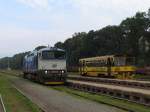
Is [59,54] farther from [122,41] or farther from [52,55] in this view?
[122,41]

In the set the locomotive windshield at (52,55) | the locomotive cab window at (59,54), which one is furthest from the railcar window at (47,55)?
the locomotive cab window at (59,54)

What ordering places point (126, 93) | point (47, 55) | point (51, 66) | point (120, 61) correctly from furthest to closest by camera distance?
point (120, 61)
point (47, 55)
point (51, 66)
point (126, 93)

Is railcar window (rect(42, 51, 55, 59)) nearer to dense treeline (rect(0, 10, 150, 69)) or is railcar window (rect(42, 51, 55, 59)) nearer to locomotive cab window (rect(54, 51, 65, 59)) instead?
locomotive cab window (rect(54, 51, 65, 59))

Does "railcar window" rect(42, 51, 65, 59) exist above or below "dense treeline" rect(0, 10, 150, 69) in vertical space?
below

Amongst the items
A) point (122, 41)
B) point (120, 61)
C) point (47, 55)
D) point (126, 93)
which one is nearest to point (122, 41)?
point (122, 41)

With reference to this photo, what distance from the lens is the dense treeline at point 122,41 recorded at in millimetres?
102894

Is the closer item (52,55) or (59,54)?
(52,55)

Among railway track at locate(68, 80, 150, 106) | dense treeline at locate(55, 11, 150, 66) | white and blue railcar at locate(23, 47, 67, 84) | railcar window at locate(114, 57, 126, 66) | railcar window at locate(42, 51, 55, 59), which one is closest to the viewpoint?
railway track at locate(68, 80, 150, 106)

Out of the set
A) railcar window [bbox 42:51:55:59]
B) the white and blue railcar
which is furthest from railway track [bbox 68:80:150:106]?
railcar window [bbox 42:51:55:59]

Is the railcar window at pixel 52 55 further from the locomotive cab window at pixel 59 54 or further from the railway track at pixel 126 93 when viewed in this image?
the railway track at pixel 126 93

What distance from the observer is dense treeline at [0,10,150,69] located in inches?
4051

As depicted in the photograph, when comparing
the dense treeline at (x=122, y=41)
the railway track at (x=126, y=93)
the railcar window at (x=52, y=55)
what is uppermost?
the dense treeline at (x=122, y=41)

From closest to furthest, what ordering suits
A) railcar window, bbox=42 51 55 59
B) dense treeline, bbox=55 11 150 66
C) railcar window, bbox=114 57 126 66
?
railcar window, bbox=42 51 55 59 → railcar window, bbox=114 57 126 66 → dense treeline, bbox=55 11 150 66

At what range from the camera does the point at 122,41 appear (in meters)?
113
